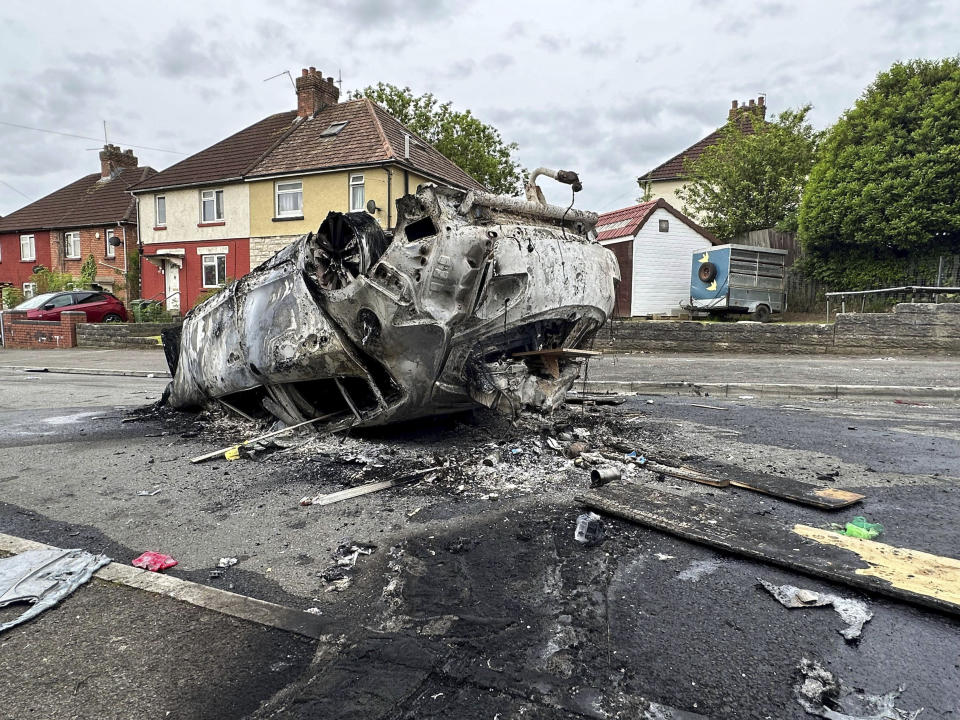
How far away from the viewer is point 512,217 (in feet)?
13.9

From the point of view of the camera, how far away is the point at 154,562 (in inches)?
112

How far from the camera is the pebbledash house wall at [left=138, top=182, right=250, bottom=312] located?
23188 mm

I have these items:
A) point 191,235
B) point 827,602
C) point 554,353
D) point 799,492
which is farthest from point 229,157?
point 827,602

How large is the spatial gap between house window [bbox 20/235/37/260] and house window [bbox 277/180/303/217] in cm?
1882

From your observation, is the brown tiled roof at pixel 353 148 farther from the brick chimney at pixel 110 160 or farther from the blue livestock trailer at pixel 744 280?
the brick chimney at pixel 110 160

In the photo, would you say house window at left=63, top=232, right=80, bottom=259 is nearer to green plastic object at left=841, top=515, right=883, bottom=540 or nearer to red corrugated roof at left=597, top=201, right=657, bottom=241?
red corrugated roof at left=597, top=201, right=657, bottom=241

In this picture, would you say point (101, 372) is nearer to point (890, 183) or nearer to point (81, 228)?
point (890, 183)

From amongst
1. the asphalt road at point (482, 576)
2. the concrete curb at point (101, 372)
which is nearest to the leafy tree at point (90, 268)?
the concrete curb at point (101, 372)

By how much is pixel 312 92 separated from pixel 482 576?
25989 millimetres

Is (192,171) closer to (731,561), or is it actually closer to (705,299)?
(705,299)

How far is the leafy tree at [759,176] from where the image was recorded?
21.8 metres

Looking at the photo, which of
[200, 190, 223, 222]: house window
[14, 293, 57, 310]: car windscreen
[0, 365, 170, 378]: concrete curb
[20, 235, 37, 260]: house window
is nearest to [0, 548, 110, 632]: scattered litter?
[0, 365, 170, 378]: concrete curb

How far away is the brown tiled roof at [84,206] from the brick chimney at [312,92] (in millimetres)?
10873

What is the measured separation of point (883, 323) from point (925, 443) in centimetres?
943
